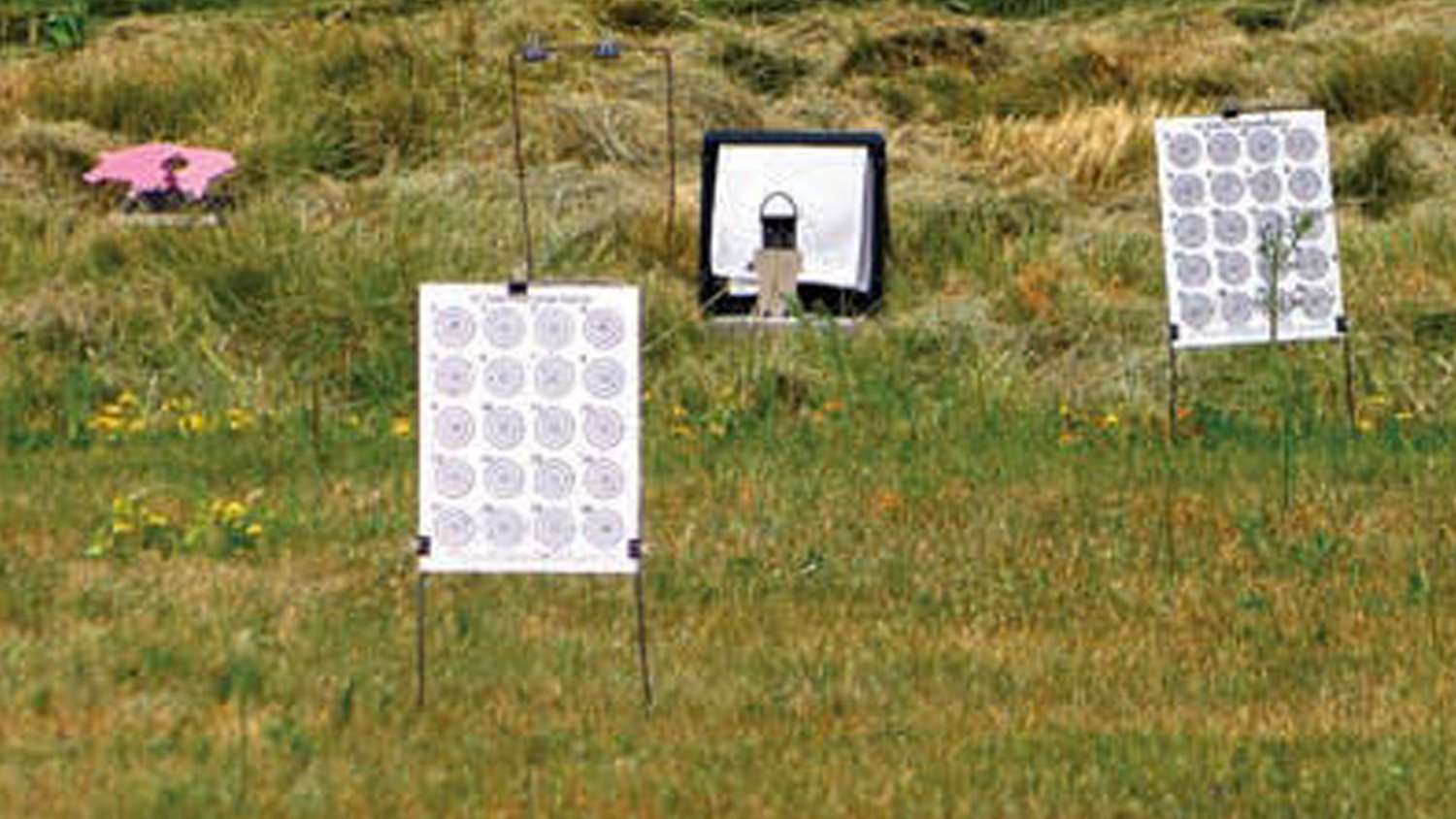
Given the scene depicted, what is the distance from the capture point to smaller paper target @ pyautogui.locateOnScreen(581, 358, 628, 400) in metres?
9.12

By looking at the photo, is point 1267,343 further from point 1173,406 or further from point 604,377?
point 604,377

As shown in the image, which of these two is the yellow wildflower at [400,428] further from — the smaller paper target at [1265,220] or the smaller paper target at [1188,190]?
the smaller paper target at [1265,220]

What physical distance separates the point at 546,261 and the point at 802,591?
20.5 ft

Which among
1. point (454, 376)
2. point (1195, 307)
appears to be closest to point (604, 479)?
point (454, 376)

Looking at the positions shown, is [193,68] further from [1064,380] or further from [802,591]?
[802,591]

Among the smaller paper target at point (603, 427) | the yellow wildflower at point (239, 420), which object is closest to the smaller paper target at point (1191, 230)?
the yellow wildflower at point (239, 420)

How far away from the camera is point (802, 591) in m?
11.2

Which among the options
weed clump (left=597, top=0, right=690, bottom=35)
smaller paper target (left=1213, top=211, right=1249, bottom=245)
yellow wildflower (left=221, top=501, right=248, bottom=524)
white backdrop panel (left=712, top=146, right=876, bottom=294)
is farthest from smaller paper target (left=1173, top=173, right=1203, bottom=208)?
weed clump (left=597, top=0, right=690, bottom=35)

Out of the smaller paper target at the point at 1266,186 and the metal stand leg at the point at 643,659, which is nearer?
the metal stand leg at the point at 643,659

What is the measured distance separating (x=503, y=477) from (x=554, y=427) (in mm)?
206

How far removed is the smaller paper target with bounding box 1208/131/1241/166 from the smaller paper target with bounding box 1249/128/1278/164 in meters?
0.07

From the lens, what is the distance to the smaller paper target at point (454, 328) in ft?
29.9

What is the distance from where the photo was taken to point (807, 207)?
17672mm

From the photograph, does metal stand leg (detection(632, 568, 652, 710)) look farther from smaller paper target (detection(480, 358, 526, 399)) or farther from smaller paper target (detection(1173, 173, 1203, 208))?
smaller paper target (detection(1173, 173, 1203, 208))
